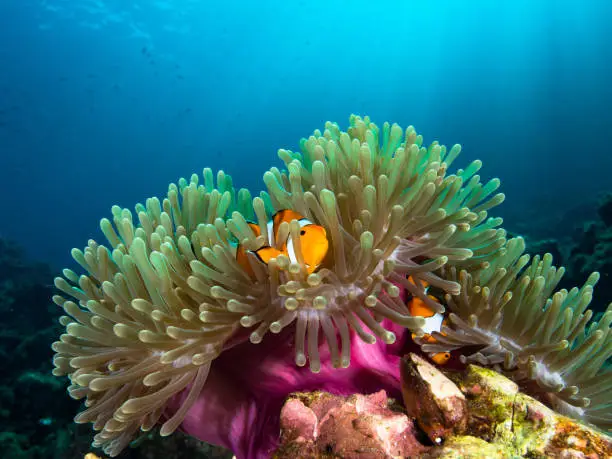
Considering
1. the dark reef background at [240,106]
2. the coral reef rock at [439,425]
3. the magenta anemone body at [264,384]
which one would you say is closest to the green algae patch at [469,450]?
the coral reef rock at [439,425]

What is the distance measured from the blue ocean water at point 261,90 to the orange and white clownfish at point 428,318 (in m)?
24.7

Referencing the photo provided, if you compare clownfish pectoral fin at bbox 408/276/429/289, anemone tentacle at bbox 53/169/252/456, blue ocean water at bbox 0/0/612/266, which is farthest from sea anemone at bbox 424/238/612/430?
blue ocean water at bbox 0/0/612/266

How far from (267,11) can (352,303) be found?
198 feet

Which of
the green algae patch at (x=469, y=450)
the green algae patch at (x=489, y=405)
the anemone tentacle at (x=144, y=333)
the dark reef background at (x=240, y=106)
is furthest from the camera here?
the dark reef background at (x=240, y=106)

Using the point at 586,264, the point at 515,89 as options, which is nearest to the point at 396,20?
the point at 515,89

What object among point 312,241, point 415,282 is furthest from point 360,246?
point 415,282

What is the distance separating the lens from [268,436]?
70.4 inches

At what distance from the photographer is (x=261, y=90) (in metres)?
74.7

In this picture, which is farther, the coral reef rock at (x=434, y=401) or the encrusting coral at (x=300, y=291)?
the encrusting coral at (x=300, y=291)

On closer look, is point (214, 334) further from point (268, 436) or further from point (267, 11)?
point (267, 11)

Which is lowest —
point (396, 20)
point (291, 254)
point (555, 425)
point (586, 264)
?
point (555, 425)

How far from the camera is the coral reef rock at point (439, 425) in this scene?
1.33 metres

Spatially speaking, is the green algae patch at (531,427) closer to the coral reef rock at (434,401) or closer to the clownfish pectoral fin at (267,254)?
the coral reef rock at (434,401)

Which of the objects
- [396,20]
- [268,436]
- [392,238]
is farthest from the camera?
[396,20]
